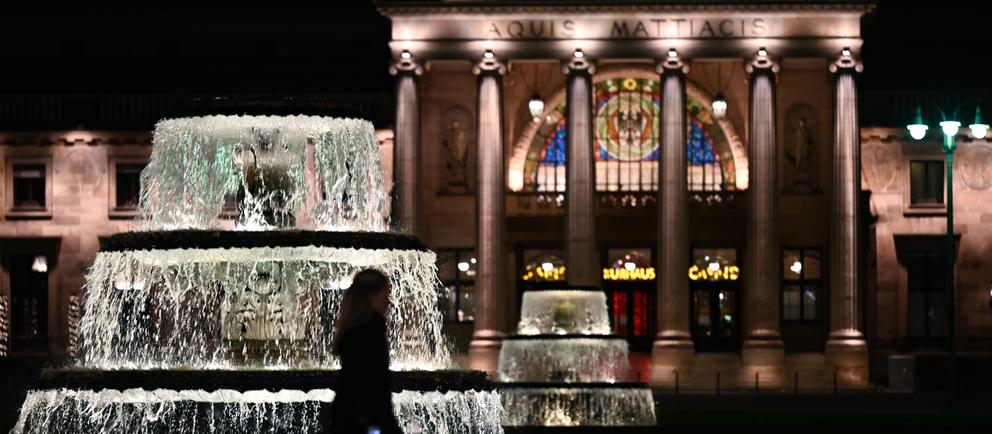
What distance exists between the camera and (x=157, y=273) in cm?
2708

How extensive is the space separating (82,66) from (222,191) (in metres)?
66.7

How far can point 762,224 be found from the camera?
79.4m

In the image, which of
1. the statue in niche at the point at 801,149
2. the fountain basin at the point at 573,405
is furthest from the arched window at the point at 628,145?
the fountain basin at the point at 573,405

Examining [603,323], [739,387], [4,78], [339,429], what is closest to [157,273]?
[339,429]

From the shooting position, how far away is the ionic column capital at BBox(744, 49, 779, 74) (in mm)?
78188

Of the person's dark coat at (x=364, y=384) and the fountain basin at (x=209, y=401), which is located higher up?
the person's dark coat at (x=364, y=384)

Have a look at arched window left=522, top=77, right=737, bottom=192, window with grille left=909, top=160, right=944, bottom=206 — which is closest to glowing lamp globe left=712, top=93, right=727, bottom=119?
arched window left=522, top=77, right=737, bottom=192


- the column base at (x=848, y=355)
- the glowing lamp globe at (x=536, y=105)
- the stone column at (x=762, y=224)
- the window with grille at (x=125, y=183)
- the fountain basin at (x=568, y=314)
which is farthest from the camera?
the window with grille at (x=125, y=183)

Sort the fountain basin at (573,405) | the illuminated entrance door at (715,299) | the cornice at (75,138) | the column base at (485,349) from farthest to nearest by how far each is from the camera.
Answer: the cornice at (75,138) → the illuminated entrance door at (715,299) → the column base at (485,349) → the fountain basin at (573,405)

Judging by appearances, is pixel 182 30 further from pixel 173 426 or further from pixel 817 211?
pixel 173 426

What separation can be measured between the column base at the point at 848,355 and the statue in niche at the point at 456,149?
1443cm

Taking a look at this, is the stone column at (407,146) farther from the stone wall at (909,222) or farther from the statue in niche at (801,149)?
the stone wall at (909,222)

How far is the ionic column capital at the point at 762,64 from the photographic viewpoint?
78188 mm

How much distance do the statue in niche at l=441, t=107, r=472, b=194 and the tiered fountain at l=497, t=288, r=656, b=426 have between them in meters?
35.1
